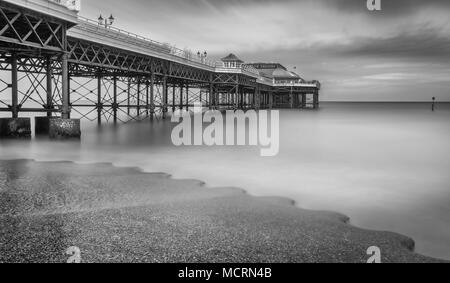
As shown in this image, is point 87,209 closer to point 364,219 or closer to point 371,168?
point 364,219

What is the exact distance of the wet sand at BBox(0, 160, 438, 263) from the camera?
5273 millimetres

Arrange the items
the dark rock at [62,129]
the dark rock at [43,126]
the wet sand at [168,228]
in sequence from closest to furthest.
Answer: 1. the wet sand at [168,228]
2. the dark rock at [62,129]
3. the dark rock at [43,126]

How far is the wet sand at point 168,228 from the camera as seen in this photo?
5273 millimetres

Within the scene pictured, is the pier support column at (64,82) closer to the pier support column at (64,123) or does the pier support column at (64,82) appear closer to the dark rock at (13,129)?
the pier support column at (64,123)

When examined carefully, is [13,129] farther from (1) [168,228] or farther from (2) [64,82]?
(1) [168,228]

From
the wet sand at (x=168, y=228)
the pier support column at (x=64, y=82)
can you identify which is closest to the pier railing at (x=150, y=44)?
the pier support column at (x=64, y=82)

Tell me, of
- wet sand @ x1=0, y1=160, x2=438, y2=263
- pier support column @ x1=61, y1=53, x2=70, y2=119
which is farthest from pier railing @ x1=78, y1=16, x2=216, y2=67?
wet sand @ x1=0, y1=160, x2=438, y2=263

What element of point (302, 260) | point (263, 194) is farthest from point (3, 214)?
point (263, 194)

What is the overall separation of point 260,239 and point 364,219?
3.08 metres

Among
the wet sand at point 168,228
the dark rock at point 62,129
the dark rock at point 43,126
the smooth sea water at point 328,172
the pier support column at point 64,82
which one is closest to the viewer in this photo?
the wet sand at point 168,228

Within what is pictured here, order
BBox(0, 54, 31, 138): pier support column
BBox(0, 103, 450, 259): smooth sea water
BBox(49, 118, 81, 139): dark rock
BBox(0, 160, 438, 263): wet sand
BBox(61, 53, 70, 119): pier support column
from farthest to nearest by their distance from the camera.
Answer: BBox(0, 54, 31, 138): pier support column
BBox(49, 118, 81, 139): dark rock
BBox(61, 53, 70, 119): pier support column
BBox(0, 103, 450, 259): smooth sea water
BBox(0, 160, 438, 263): wet sand

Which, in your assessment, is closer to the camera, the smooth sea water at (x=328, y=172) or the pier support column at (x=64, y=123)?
the smooth sea water at (x=328, y=172)

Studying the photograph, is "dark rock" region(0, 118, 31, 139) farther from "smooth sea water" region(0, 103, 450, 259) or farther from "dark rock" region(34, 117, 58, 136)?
"smooth sea water" region(0, 103, 450, 259)

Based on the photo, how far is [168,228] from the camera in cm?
627
